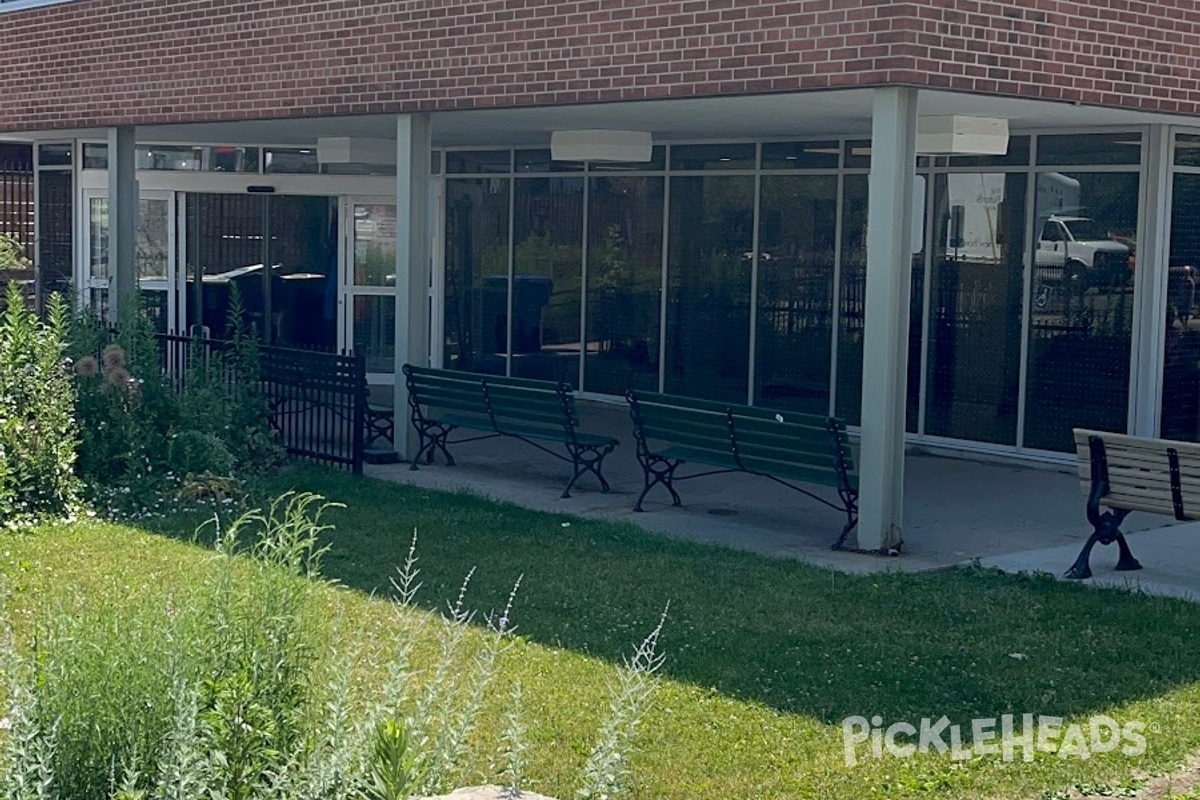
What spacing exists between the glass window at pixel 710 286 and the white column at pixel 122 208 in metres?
5.27

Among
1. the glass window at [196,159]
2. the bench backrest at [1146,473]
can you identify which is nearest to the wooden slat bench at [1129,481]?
the bench backrest at [1146,473]

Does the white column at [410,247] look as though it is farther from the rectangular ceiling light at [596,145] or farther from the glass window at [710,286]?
the glass window at [710,286]

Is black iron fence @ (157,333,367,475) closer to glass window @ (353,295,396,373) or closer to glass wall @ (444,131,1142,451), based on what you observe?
glass wall @ (444,131,1142,451)

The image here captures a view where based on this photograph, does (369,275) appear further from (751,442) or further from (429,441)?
(751,442)

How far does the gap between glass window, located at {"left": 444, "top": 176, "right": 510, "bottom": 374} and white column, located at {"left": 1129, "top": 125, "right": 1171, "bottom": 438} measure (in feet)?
24.3

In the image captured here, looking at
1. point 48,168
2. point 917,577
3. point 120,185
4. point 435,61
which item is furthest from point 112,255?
point 917,577

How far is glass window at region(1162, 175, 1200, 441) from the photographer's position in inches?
541

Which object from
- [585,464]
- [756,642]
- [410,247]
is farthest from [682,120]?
[756,642]

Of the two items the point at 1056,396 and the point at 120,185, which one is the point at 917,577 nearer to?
the point at 1056,396

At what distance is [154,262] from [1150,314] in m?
11.1

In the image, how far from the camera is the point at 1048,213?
14086 mm

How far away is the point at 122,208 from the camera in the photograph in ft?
57.2

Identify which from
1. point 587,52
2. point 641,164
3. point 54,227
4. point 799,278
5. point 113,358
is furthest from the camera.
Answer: point 54,227

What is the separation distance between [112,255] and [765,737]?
12.3m
